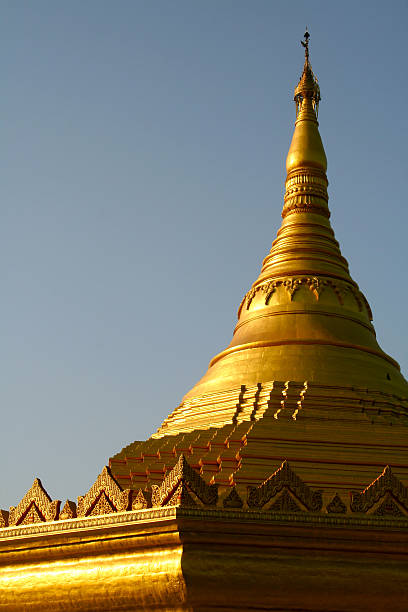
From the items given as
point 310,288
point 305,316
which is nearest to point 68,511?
point 305,316

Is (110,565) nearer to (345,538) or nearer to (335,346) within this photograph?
(345,538)

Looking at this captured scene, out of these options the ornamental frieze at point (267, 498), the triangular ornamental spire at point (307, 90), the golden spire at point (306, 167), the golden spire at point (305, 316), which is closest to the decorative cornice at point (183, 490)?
the ornamental frieze at point (267, 498)

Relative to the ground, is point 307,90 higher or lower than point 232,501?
higher

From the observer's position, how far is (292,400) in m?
12.6

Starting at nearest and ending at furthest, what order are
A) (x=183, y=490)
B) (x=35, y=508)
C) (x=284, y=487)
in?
(x=183, y=490) < (x=284, y=487) < (x=35, y=508)

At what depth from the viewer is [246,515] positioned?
25.3 ft

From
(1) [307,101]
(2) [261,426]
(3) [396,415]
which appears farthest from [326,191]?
(2) [261,426]

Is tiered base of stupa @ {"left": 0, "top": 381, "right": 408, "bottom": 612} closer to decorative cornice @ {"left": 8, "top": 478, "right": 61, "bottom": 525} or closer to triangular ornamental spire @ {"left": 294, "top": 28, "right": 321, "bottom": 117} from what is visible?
decorative cornice @ {"left": 8, "top": 478, "right": 61, "bottom": 525}

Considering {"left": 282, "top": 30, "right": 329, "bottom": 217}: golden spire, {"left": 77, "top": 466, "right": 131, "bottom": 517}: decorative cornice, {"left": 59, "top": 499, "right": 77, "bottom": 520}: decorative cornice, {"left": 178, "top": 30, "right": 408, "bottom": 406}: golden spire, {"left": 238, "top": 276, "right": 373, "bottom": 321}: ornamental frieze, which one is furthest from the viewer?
{"left": 282, "top": 30, "right": 329, "bottom": 217}: golden spire

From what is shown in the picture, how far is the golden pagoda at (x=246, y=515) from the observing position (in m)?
7.66

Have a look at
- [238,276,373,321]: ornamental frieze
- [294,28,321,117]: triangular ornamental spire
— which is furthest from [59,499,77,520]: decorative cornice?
[294,28,321,117]: triangular ornamental spire

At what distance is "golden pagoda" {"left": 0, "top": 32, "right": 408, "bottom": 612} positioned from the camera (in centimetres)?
766

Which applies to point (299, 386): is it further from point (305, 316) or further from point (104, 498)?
point (104, 498)

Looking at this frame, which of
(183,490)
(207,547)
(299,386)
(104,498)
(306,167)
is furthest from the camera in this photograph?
(306,167)
